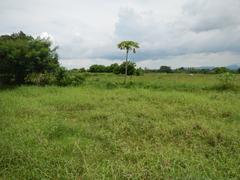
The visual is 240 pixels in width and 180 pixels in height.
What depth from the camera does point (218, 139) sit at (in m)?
5.20

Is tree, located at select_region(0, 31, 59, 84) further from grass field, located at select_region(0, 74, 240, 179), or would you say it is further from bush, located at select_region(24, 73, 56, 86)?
grass field, located at select_region(0, 74, 240, 179)

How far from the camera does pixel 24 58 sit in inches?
575

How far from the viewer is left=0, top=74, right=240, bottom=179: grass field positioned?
3.75m

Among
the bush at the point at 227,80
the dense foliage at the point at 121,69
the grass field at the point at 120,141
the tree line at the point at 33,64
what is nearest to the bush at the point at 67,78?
the tree line at the point at 33,64

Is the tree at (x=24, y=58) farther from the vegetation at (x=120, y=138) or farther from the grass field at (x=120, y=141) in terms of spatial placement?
the grass field at (x=120, y=141)

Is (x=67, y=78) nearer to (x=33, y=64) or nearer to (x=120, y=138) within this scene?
(x=33, y=64)

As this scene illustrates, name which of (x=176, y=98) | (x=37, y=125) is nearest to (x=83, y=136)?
(x=37, y=125)

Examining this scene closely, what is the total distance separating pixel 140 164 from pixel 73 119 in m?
3.36

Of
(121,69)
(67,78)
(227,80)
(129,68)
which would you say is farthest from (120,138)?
(121,69)

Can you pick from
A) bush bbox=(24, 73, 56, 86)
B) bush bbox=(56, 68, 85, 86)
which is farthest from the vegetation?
bush bbox=(24, 73, 56, 86)

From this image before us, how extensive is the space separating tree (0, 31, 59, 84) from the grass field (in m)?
6.22

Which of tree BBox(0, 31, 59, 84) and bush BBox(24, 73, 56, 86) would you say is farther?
bush BBox(24, 73, 56, 86)

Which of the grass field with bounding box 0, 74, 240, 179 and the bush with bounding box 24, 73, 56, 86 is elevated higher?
the bush with bounding box 24, 73, 56, 86

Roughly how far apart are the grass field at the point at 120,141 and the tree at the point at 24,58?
20.4 ft
